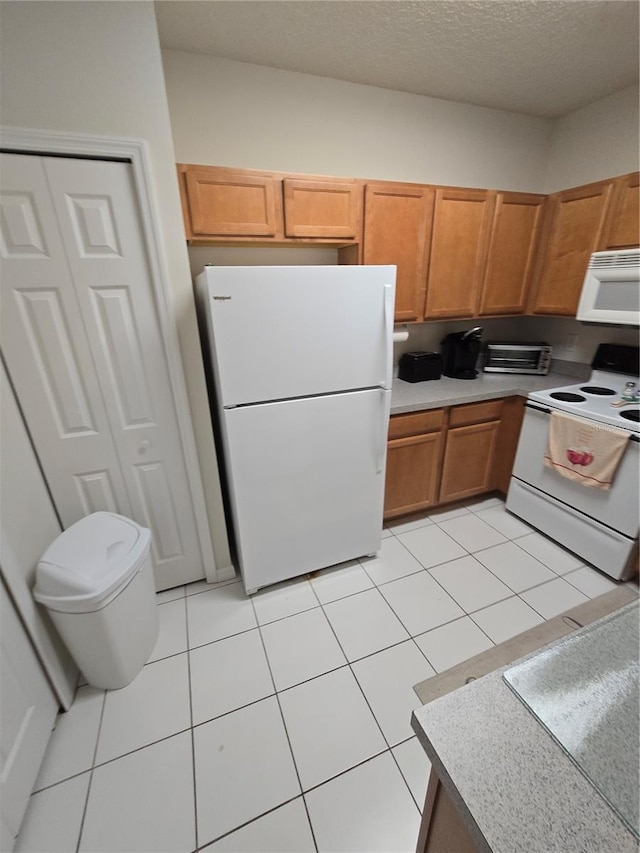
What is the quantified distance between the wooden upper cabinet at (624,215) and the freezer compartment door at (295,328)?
1.46 metres

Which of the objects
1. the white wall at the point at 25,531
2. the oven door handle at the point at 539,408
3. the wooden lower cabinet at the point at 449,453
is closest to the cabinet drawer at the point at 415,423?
the wooden lower cabinet at the point at 449,453

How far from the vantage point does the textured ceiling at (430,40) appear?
4.76 ft

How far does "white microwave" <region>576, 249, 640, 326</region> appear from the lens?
185 centimetres

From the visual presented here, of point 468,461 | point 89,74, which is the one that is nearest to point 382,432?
point 468,461

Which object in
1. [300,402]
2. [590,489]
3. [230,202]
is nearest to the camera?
[300,402]

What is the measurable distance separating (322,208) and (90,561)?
1.94 metres

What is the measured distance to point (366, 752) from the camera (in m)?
1.26

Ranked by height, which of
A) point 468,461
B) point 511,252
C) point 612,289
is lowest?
point 468,461

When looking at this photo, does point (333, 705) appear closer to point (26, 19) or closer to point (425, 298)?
point (425, 298)

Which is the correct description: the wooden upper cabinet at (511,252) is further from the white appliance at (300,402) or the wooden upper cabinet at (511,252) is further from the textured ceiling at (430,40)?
the white appliance at (300,402)

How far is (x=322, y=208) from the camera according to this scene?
1871mm

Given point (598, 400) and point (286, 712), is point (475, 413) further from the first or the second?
point (286, 712)

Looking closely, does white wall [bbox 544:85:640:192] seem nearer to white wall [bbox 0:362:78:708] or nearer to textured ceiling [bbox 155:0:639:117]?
textured ceiling [bbox 155:0:639:117]

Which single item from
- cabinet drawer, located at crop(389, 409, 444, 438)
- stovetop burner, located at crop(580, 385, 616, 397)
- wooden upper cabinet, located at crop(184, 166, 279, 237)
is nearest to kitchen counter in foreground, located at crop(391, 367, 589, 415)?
cabinet drawer, located at crop(389, 409, 444, 438)
